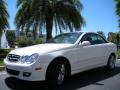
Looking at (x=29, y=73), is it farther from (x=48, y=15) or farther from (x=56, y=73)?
(x=48, y=15)

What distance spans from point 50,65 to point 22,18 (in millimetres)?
12871

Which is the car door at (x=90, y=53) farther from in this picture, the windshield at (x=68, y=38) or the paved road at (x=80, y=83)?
the paved road at (x=80, y=83)

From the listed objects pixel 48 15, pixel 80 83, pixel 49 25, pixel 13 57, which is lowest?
pixel 80 83

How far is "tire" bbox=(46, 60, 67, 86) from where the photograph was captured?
681cm

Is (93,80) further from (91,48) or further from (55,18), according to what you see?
(55,18)

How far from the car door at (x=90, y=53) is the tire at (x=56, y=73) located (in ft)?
2.43

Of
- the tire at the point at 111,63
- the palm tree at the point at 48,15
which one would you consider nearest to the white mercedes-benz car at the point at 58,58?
the tire at the point at 111,63

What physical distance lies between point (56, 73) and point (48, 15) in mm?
12054

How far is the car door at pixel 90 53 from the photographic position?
786cm

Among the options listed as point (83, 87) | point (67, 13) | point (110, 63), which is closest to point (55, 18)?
point (67, 13)

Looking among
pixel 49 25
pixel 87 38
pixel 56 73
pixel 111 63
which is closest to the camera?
pixel 56 73

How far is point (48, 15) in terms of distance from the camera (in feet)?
61.1

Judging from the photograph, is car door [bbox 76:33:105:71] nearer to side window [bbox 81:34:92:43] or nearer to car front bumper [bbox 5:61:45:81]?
side window [bbox 81:34:92:43]

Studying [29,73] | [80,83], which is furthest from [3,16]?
[29,73]
